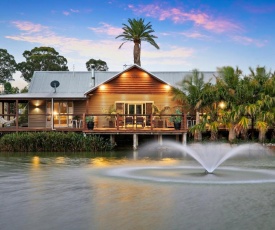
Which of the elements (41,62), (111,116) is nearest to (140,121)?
(111,116)

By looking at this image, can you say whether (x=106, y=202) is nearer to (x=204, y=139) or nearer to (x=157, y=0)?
(x=204, y=139)

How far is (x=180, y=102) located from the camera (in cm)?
3312

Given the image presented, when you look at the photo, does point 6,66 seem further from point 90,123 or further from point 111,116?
point 90,123

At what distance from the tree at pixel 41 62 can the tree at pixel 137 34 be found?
27.0m

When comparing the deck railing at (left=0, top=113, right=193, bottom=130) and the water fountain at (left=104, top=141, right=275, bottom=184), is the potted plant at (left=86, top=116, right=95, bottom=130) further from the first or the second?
the water fountain at (left=104, top=141, right=275, bottom=184)

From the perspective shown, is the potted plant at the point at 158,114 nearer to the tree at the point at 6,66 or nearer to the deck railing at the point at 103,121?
the deck railing at the point at 103,121

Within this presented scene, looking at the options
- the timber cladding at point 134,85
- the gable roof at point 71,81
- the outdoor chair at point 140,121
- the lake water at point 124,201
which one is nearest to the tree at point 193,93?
the timber cladding at point 134,85

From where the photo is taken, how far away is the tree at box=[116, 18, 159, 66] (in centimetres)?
4709

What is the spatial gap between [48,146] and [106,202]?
16144 millimetres

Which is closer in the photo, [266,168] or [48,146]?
[266,168]

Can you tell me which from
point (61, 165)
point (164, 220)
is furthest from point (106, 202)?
point (61, 165)

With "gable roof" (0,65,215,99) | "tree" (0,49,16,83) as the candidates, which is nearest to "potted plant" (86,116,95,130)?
"gable roof" (0,65,215,99)

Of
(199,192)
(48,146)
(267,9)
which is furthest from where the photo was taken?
(267,9)

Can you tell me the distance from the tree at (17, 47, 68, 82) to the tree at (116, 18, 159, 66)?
27000 mm
